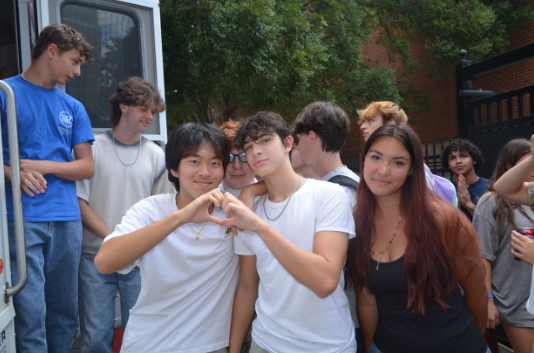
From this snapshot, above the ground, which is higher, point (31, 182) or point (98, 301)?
point (31, 182)

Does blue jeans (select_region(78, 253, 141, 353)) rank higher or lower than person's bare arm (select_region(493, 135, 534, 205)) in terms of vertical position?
lower

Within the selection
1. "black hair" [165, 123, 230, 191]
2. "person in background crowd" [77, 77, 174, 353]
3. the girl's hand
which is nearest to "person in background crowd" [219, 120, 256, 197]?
"black hair" [165, 123, 230, 191]

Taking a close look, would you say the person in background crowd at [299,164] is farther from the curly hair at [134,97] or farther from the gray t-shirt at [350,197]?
the curly hair at [134,97]

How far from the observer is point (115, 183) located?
3.24m

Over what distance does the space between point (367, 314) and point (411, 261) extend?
0.44 meters

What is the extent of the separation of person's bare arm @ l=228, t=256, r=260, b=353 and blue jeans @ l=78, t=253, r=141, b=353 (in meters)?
1.32

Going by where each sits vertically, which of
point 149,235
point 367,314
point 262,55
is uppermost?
point 262,55

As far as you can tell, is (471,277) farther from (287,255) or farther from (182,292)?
(182,292)

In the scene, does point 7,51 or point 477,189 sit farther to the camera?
point 477,189

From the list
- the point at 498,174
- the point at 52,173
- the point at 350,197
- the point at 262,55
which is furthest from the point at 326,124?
the point at 262,55

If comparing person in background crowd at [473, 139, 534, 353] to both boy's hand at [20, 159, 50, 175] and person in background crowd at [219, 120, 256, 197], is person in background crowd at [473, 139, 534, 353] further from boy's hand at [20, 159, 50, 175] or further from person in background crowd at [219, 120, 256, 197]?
boy's hand at [20, 159, 50, 175]

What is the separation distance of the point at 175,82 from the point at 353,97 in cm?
683

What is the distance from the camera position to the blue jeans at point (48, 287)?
2.38m

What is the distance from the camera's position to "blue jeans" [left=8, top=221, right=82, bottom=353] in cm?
238
